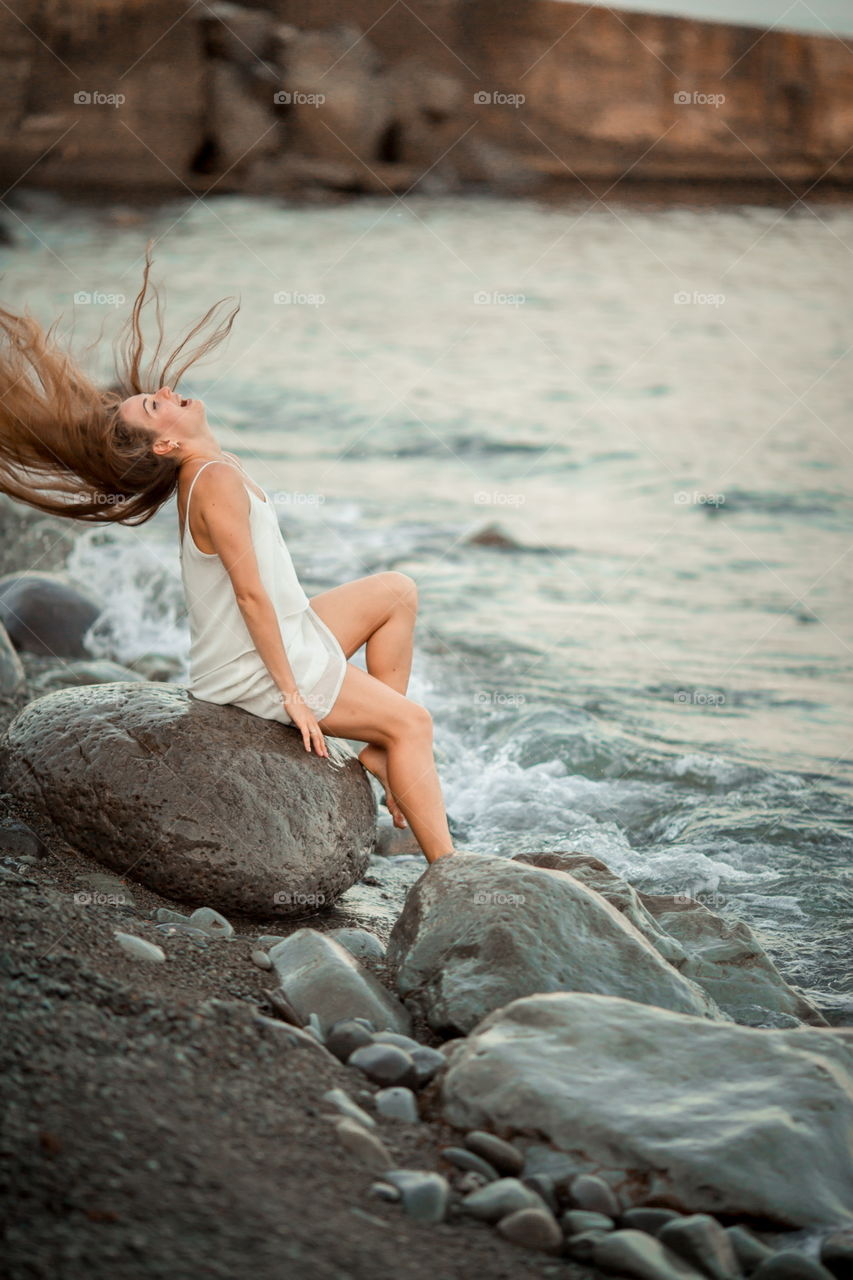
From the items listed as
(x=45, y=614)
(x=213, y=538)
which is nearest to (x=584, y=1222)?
(x=213, y=538)

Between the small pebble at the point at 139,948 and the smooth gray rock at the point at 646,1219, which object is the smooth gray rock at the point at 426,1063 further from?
the small pebble at the point at 139,948

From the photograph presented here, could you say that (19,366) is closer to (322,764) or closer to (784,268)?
(322,764)

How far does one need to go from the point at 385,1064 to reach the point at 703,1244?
812 mm

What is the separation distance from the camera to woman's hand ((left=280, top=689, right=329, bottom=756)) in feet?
13.0

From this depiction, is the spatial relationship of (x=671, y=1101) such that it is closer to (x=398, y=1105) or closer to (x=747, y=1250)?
(x=747, y=1250)

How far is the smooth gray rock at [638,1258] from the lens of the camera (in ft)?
7.57

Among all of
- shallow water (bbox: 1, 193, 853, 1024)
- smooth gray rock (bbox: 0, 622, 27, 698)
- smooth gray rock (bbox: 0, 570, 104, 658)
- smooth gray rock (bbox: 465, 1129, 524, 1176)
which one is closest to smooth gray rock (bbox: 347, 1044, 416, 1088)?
smooth gray rock (bbox: 465, 1129, 524, 1176)

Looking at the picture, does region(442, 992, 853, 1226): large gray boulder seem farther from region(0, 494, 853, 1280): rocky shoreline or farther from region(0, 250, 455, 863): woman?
region(0, 250, 455, 863): woman

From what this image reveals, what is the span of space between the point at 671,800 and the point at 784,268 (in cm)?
1855

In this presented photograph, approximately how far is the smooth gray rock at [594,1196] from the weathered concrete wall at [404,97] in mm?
25020

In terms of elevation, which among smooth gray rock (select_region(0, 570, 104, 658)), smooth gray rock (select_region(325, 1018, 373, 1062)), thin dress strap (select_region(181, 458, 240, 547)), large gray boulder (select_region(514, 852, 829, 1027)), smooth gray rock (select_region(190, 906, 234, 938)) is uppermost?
thin dress strap (select_region(181, 458, 240, 547))

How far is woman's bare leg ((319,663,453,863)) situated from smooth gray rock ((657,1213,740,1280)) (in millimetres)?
1642

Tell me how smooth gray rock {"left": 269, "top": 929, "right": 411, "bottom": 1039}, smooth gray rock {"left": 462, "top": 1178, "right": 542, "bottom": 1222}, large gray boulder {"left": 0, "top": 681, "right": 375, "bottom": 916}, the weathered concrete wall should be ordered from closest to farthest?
smooth gray rock {"left": 462, "top": 1178, "right": 542, "bottom": 1222}
smooth gray rock {"left": 269, "top": 929, "right": 411, "bottom": 1039}
large gray boulder {"left": 0, "top": 681, "right": 375, "bottom": 916}
the weathered concrete wall

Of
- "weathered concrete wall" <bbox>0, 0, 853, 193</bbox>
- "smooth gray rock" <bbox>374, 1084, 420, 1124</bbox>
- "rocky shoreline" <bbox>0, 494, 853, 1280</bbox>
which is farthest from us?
"weathered concrete wall" <bbox>0, 0, 853, 193</bbox>
